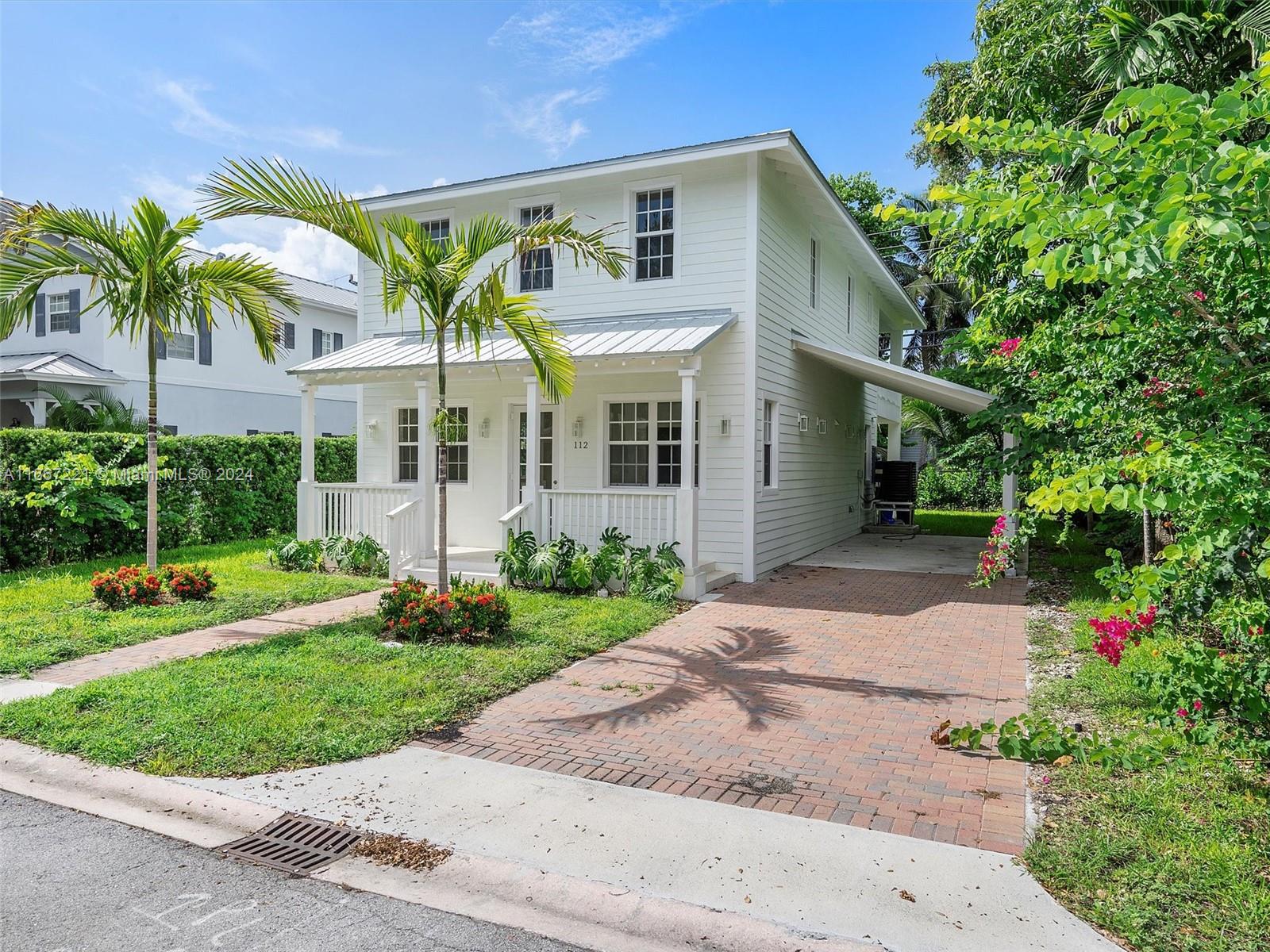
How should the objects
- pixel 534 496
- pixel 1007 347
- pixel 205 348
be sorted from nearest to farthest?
→ pixel 1007 347
pixel 534 496
pixel 205 348

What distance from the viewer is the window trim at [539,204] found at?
11984mm

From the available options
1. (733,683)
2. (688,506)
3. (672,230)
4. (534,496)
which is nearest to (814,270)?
(672,230)

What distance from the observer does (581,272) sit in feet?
39.4

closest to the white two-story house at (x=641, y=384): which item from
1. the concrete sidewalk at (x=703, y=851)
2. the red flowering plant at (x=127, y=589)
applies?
the red flowering plant at (x=127, y=589)

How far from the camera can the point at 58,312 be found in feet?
59.4

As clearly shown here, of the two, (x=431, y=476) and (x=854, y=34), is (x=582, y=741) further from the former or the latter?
(x=854, y=34)

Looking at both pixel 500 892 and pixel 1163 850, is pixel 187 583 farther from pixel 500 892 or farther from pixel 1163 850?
pixel 1163 850

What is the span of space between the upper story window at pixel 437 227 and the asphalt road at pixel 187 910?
35.8ft

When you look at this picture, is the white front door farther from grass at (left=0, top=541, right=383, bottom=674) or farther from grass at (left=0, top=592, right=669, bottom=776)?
grass at (left=0, top=592, right=669, bottom=776)

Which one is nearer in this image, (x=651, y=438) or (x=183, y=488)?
(x=651, y=438)

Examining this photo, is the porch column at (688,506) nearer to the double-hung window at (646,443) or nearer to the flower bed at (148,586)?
the double-hung window at (646,443)

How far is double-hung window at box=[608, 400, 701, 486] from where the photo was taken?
1140cm

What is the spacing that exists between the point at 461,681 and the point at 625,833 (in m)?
2.63

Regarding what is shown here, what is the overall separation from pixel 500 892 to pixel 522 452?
373 inches
